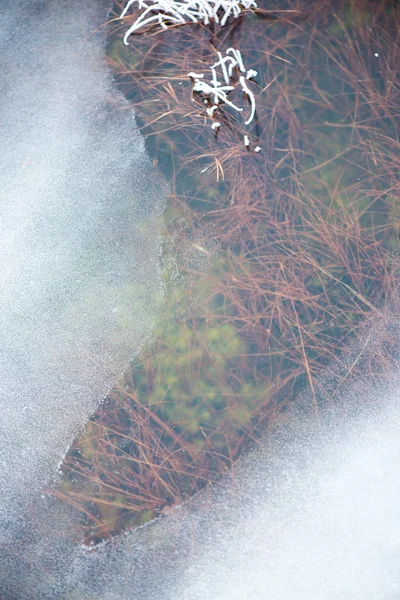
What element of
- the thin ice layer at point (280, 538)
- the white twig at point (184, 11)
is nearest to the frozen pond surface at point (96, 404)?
the thin ice layer at point (280, 538)

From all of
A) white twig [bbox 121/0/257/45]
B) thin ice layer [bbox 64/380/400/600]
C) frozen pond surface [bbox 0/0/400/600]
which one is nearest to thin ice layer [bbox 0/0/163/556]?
frozen pond surface [bbox 0/0/400/600]

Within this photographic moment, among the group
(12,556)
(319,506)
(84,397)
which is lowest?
(319,506)

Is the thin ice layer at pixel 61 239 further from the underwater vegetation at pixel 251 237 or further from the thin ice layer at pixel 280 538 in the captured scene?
the thin ice layer at pixel 280 538

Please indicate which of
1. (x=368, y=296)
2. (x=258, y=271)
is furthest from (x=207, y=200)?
(x=368, y=296)

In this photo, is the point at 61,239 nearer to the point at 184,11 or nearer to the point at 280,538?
the point at 184,11

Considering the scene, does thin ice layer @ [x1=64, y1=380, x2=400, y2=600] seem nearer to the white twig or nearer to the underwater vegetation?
the underwater vegetation

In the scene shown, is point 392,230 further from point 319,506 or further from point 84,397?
point 84,397
